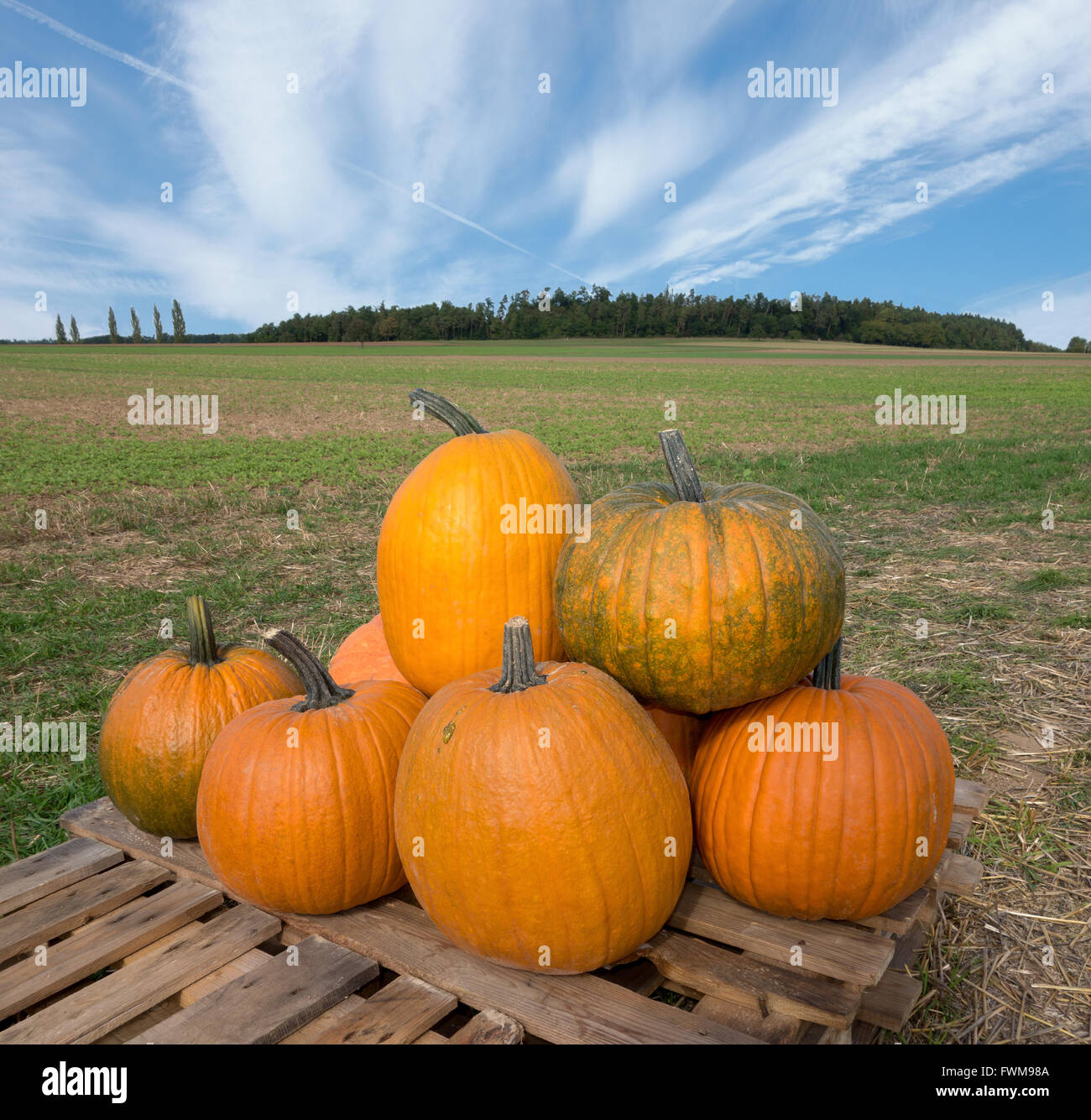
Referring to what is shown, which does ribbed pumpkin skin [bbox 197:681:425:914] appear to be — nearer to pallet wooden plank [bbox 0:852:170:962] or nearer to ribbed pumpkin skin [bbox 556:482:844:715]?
pallet wooden plank [bbox 0:852:170:962]

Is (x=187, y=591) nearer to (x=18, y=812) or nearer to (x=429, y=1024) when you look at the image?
(x=18, y=812)

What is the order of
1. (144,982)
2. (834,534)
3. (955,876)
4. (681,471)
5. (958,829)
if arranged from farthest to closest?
1. (834,534)
2. (958,829)
3. (955,876)
4. (681,471)
5. (144,982)

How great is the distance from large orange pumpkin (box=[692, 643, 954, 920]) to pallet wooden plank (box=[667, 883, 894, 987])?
47 millimetres

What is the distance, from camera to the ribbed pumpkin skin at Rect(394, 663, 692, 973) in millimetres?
1968

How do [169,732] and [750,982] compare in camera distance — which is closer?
[750,982]

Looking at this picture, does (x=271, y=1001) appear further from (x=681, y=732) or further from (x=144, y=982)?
(x=681, y=732)

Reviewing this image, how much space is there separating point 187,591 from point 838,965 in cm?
627

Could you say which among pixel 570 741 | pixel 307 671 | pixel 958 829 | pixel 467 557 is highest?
pixel 467 557

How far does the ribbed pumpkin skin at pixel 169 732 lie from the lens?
281 centimetres

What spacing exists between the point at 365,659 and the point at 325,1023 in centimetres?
164

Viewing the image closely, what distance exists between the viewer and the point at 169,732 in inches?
111

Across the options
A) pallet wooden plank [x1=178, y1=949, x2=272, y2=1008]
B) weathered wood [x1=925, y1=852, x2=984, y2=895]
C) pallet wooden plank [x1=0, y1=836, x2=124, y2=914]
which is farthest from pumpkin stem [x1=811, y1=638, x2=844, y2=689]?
pallet wooden plank [x1=0, y1=836, x2=124, y2=914]

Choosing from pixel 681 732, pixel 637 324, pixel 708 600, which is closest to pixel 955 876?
pixel 681 732

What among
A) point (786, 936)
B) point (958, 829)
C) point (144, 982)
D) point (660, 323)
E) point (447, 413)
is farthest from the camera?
point (660, 323)
